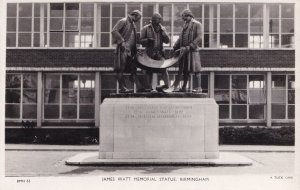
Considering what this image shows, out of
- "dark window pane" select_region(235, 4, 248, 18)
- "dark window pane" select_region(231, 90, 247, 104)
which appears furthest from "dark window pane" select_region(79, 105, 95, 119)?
"dark window pane" select_region(235, 4, 248, 18)

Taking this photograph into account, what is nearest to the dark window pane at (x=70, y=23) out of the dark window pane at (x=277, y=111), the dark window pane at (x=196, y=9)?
the dark window pane at (x=196, y=9)

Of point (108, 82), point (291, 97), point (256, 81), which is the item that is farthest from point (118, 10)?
point (291, 97)

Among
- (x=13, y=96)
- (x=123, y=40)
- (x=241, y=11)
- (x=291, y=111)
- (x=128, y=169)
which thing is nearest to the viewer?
(x=128, y=169)

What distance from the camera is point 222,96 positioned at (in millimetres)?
27781

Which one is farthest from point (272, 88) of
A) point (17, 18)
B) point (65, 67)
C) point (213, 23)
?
point (17, 18)

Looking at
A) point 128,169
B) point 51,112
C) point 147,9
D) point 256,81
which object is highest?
point 147,9

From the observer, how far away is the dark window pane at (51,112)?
2769cm

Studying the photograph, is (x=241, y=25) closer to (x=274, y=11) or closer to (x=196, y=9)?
(x=274, y=11)

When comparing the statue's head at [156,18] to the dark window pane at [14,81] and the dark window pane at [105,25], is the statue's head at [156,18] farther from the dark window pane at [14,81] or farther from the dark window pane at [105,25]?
the dark window pane at [14,81]

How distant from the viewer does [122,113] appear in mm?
14852

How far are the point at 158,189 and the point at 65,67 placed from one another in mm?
17245

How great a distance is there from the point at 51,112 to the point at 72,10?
207 inches

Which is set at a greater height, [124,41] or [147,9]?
[147,9]

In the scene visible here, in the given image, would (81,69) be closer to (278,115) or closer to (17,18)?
(17,18)
